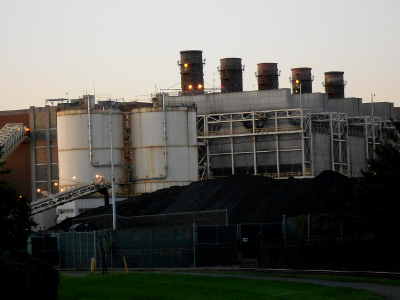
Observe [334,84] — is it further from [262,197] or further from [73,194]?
[262,197]

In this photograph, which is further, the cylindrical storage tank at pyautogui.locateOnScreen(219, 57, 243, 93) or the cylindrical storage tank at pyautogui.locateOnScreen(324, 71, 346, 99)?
the cylindrical storage tank at pyautogui.locateOnScreen(324, 71, 346, 99)

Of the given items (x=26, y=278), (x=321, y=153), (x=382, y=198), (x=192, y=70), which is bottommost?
(x=26, y=278)

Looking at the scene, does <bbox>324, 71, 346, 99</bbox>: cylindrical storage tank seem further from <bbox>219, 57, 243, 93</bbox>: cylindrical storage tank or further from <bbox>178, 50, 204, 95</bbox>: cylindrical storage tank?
<bbox>178, 50, 204, 95</bbox>: cylindrical storage tank

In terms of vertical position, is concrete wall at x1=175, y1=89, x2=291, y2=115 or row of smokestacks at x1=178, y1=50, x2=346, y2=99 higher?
row of smokestacks at x1=178, y1=50, x2=346, y2=99

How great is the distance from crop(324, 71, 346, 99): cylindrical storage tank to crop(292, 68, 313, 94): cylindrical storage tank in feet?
10.7

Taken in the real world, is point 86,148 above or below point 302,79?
below

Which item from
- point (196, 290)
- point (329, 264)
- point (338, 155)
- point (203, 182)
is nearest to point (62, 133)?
point (203, 182)

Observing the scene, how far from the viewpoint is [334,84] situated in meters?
111

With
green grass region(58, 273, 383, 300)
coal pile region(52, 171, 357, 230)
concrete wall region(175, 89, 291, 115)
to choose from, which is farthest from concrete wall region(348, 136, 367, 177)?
green grass region(58, 273, 383, 300)

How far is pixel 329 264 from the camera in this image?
125ft

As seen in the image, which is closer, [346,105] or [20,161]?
[20,161]

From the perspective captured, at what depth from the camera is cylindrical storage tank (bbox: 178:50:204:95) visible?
102750 millimetres

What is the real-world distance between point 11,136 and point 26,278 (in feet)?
227

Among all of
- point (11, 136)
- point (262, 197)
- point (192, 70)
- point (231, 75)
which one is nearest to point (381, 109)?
point (231, 75)
